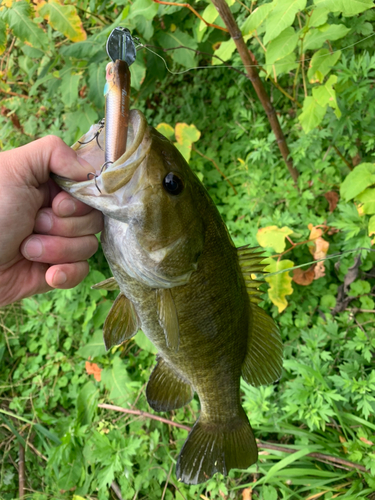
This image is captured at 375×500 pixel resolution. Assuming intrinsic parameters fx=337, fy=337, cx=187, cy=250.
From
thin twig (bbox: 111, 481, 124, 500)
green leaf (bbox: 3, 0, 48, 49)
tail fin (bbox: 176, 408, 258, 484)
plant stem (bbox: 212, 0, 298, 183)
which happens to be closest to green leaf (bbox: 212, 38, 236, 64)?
plant stem (bbox: 212, 0, 298, 183)

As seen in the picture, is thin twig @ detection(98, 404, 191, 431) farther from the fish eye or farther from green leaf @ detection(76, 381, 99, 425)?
the fish eye

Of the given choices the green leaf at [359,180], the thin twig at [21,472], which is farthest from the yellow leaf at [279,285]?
the thin twig at [21,472]

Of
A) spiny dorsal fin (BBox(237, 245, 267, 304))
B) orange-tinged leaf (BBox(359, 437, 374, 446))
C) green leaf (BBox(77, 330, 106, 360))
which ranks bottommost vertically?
orange-tinged leaf (BBox(359, 437, 374, 446))

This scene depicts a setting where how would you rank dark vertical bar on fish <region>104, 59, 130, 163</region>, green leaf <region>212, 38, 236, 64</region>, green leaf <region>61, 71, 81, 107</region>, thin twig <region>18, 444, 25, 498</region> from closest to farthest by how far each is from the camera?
dark vertical bar on fish <region>104, 59, 130, 163</region> < green leaf <region>212, 38, 236, 64</region> < green leaf <region>61, 71, 81, 107</region> < thin twig <region>18, 444, 25, 498</region>

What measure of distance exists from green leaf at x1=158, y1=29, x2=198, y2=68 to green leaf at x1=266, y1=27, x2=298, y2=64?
0.79 meters

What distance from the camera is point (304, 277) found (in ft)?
7.64

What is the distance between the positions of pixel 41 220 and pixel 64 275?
0.78 ft

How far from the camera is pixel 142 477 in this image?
232 cm

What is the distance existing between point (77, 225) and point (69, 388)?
2349mm

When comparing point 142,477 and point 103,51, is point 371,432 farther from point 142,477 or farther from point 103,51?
point 103,51

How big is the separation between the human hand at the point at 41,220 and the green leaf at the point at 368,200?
1.33 m

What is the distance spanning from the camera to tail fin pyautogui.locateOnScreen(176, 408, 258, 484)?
1.51 meters

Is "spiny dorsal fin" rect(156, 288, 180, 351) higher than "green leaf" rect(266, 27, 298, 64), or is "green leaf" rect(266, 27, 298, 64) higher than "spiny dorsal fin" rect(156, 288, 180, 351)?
"green leaf" rect(266, 27, 298, 64)

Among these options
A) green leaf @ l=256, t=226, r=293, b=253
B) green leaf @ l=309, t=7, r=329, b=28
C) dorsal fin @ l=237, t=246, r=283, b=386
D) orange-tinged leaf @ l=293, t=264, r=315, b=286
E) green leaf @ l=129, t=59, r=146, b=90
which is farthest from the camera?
orange-tinged leaf @ l=293, t=264, r=315, b=286
